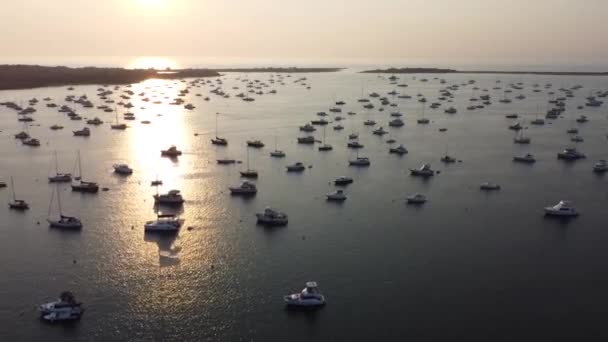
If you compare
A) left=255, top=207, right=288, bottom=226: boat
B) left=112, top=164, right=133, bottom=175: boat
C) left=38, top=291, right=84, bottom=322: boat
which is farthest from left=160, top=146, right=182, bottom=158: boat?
left=38, top=291, right=84, bottom=322: boat

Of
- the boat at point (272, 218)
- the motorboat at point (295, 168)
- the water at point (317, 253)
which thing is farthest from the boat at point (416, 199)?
the motorboat at point (295, 168)

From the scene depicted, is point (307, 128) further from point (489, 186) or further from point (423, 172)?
point (489, 186)

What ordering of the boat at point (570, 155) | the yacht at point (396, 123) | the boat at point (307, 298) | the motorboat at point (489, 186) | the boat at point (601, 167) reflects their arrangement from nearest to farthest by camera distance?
the boat at point (307, 298)
the motorboat at point (489, 186)
the boat at point (601, 167)
the boat at point (570, 155)
the yacht at point (396, 123)

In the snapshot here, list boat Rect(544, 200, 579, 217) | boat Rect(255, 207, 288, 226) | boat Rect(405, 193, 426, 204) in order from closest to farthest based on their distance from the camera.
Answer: boat Rect(255, 207, 288, 226) → boat Rect(544, 200, 579, 217) → boat Rect(405, 193, 426, 204)

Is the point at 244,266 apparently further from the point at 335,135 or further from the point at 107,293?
the point at 335,135

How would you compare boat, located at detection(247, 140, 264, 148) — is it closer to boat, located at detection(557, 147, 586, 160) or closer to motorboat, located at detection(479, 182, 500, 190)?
motorboat, located at detection(479, 182, 500, 190)

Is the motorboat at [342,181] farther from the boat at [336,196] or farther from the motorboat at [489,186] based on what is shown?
the motorboat at [489,186]
